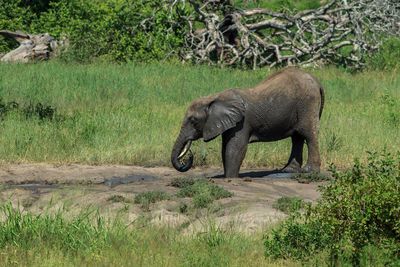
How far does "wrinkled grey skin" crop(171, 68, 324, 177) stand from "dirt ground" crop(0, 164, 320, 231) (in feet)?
1.50

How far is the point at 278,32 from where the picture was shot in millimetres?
20016

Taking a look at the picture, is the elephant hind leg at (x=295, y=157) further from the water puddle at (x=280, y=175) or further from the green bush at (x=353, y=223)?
the green bush at (x=353, y=223)

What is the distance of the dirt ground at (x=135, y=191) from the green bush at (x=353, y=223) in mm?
842

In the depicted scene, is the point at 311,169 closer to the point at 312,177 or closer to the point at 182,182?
the point at 312,177

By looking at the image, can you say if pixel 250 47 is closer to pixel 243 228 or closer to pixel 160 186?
pixel 160 186

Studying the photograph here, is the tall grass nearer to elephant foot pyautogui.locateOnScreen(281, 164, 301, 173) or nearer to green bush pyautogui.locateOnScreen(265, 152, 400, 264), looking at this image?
green bush pyautogui.locateOnScreen(265, 152, 400, 264)

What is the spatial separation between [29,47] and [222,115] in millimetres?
12604

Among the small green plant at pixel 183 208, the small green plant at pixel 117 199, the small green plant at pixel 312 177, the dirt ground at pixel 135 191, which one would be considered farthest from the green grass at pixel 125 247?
the small green plant at pixel 312 177

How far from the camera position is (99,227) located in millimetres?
6062

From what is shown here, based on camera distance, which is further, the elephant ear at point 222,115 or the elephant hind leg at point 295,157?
the elephant hind leg at point 295,157

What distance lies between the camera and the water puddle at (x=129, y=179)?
10.1 meters

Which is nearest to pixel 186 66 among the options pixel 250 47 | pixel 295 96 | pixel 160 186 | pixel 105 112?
pixel 250 47

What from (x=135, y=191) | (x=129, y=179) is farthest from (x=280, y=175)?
(x=135, y=191)

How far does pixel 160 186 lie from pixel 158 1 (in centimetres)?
1217
